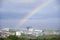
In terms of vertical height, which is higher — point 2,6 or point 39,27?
point 2,6

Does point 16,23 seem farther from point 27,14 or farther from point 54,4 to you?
point 54,4

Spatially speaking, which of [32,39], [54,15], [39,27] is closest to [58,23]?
[54,15]

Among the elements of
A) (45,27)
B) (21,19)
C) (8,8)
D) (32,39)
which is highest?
(8,8)

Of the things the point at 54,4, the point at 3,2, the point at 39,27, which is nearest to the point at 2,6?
the point at 3,2

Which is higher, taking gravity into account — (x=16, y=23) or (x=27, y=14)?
(x=27, y=14)

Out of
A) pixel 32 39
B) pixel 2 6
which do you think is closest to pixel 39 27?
pixel 32 39

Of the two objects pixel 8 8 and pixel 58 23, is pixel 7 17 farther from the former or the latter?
pixel 58 23

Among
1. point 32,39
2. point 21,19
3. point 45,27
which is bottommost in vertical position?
point 32,39

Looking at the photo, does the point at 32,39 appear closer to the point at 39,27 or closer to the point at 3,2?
the point at 39,27
